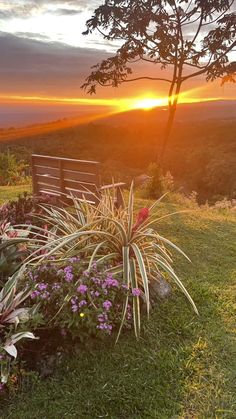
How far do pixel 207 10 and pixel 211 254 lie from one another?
11707mm

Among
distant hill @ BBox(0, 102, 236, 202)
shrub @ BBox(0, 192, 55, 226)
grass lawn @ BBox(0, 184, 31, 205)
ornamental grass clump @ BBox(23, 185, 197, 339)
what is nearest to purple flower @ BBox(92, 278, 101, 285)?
ornamental grass clump @ BBox(23, 185, 197, 339)

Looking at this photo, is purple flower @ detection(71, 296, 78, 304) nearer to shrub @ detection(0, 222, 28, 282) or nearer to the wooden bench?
shrub @ detection(0, 222, 28, 282)

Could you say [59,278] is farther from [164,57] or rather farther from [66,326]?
[164,57]

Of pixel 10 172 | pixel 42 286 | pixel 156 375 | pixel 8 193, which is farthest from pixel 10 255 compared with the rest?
pixel 10 172

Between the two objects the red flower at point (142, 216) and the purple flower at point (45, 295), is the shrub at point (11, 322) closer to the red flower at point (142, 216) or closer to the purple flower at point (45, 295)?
the purple flower at point (45, 295)

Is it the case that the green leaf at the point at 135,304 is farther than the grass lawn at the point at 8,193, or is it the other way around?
the grass lawn at the point at 8,193

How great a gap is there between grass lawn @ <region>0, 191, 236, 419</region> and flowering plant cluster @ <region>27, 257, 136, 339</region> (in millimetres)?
225

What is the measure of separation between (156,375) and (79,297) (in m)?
0.75

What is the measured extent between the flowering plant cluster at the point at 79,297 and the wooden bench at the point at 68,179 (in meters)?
2.43

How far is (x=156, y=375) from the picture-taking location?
302 cm

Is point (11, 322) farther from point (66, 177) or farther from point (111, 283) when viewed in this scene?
point (66, 177)

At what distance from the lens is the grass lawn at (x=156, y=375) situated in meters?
2.71

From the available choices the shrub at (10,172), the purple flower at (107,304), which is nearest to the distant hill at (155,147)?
the shrub at (10,172)

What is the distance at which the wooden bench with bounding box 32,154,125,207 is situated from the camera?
6215mm
